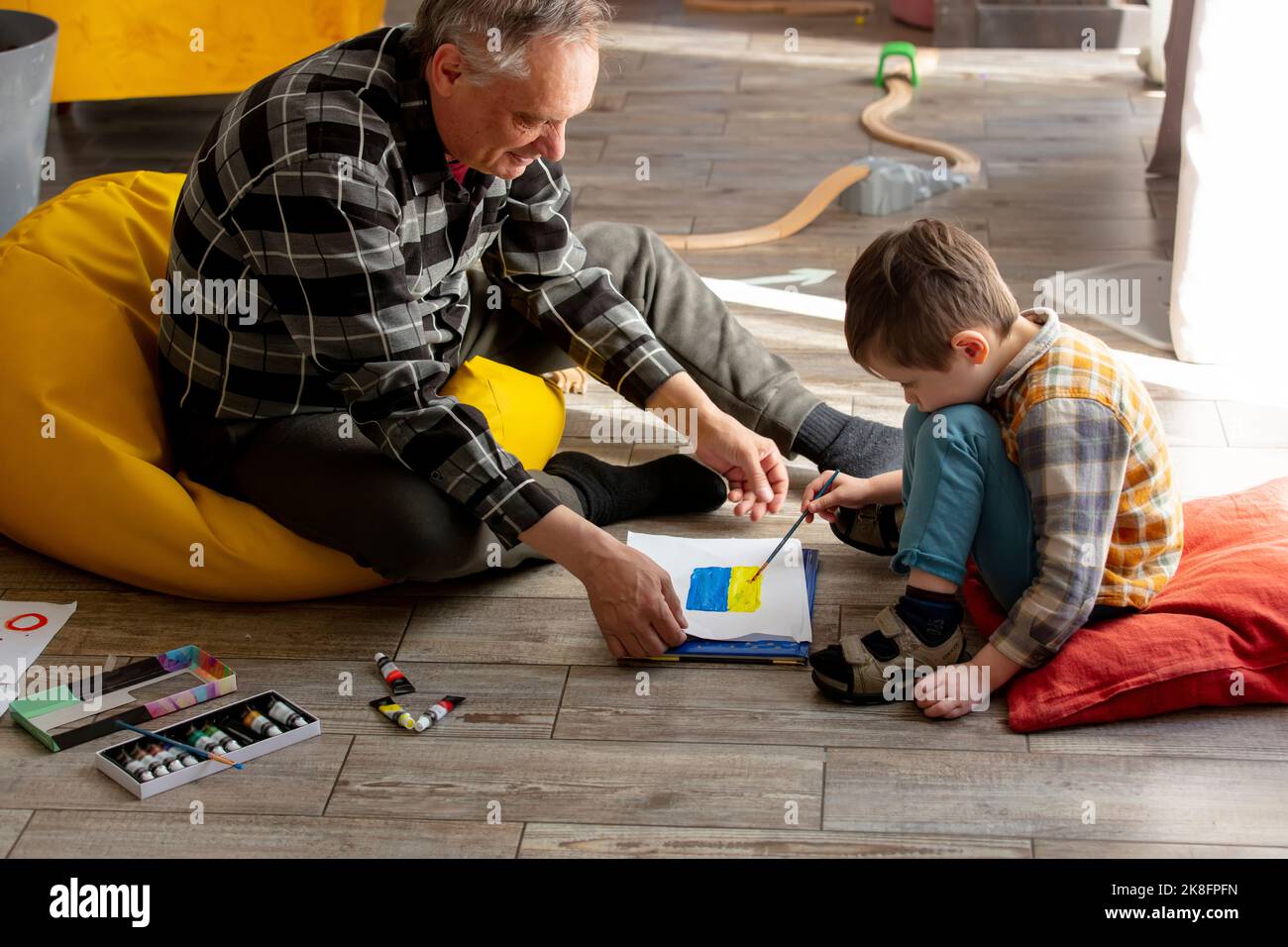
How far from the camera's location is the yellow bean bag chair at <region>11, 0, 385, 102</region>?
3004 mm

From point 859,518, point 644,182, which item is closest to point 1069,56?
point 644,182

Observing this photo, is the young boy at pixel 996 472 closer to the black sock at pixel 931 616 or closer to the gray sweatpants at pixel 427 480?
the black sock at pixel 931 616

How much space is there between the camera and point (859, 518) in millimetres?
1752

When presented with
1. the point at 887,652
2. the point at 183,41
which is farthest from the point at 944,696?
the point at 183,41

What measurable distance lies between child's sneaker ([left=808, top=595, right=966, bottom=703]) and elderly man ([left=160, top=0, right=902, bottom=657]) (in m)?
0.18

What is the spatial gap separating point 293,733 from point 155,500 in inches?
14.2

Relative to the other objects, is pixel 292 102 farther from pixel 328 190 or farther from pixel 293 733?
pixel 293 733

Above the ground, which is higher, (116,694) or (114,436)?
(114,436)

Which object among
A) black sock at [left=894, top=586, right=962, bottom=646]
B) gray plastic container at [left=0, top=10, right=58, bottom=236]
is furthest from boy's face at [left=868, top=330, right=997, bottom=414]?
gray plastic container at [left=0, top=10, right=58, bottom=236]

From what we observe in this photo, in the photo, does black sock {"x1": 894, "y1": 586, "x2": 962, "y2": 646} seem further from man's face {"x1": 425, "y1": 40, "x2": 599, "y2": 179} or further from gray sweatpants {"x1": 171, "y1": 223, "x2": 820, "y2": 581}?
man's face {"x1": 425, "y1": 40, "x2": 599, "y2": 179}

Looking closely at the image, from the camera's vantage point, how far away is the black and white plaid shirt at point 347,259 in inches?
57.6

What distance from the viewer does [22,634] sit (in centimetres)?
166

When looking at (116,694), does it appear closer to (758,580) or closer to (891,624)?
(758,580)

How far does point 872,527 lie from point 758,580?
6.3 inches
